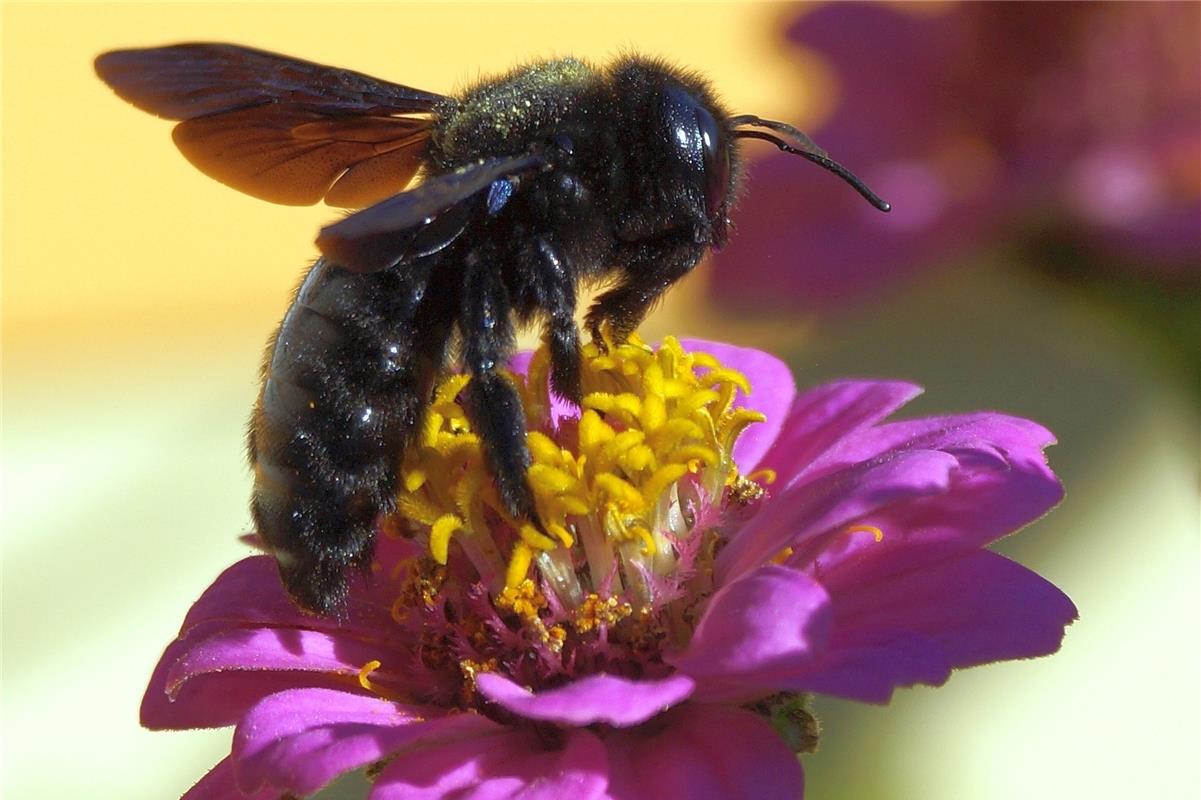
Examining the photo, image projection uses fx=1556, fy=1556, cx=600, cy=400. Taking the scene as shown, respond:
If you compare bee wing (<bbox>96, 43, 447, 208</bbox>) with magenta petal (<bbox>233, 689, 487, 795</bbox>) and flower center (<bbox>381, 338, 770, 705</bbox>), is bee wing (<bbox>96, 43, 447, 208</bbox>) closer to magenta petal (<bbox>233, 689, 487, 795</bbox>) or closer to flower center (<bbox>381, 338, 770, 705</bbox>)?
Result: flower center (<bbox>381, 338, 770, 705</bbox>)

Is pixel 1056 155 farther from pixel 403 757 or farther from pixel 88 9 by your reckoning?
pixel 88 9

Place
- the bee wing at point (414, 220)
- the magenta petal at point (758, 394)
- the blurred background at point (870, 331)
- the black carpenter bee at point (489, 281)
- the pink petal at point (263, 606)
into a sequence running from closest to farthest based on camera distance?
the bee wing at point (414, 220), the black carpenter bee at point (489, 281), the pink petal at point (263, 606), the magenta petal at point (758, 394), the blurred background at point (870, 331)

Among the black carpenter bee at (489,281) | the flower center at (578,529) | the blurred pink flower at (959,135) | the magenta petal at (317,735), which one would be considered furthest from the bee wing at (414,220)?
the blurred pink flower at (959,135)

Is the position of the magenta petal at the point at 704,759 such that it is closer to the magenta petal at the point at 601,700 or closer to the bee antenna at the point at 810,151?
the magenta petal at the point at 601,700

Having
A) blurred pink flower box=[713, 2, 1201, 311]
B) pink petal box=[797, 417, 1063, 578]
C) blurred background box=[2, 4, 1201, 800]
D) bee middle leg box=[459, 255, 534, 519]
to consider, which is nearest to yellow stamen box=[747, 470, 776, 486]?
pink petal box=[797, 417, 1063, 578]

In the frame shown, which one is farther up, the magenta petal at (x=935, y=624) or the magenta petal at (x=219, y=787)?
the magenta petal at (x=219, y=787)

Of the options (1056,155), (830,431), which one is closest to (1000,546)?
(1056,155)

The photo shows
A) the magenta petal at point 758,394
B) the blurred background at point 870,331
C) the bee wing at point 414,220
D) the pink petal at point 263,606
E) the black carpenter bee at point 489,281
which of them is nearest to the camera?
the bee wing at point 414,220
